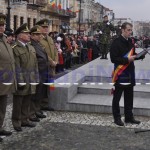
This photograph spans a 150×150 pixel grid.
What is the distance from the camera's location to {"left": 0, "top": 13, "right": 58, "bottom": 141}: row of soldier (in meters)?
5.96

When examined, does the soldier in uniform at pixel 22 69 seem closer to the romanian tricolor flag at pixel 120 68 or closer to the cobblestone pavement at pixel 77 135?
the cobblestone pavement at pixel 77 135

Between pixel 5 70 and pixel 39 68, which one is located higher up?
pixel 5 70

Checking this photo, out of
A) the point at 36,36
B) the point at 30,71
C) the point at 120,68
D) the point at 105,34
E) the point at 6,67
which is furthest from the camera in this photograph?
the point at 105,34

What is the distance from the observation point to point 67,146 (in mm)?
5738

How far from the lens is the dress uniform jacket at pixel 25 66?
637cm

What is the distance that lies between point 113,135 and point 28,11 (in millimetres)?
36784

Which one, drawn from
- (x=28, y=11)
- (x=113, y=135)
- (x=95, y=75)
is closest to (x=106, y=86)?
(x=95, y=75)

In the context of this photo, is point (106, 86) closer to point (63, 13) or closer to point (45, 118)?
point (45, 118)

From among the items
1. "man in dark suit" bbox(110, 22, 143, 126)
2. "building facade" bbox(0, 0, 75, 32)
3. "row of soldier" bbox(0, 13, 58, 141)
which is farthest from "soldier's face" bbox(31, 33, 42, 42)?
"building facade" bbox(0, 0, 75, 32)

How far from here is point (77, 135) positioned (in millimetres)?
6348

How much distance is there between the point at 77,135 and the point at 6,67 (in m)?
1.70

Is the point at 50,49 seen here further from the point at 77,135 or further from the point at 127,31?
the point at 77,135

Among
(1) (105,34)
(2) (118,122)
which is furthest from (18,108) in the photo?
(1) (105,34)

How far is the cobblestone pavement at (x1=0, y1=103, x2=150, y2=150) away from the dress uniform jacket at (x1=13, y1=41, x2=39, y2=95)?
76 centimetres
